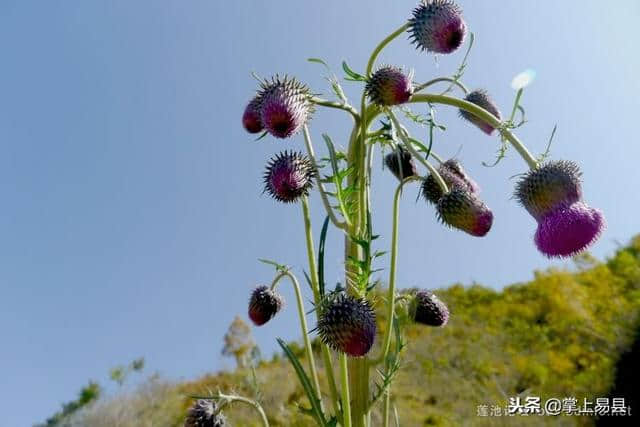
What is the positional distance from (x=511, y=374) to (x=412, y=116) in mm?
13348

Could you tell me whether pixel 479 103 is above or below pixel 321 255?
above

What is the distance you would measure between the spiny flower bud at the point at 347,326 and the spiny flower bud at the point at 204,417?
66 cm

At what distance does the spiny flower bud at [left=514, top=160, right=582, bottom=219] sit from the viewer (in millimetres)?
1507

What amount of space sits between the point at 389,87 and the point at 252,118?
515mm

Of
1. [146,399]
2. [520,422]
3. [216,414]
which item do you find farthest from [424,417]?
[216,414]

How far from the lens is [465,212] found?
1546 mm

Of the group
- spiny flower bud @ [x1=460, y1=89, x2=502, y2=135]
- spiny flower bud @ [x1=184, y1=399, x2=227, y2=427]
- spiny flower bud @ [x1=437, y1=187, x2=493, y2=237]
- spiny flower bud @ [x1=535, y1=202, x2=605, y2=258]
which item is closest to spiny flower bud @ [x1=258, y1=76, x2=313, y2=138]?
spiny flower bud @ [x1=437, y1=187, x2=493, y2=237]

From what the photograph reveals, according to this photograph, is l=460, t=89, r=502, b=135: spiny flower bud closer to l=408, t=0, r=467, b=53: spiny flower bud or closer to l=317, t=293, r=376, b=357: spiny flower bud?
l=408, t=0, r=467, b=53: spiny flower bud

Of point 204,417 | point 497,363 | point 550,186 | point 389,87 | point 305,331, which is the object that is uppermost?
point 497,363

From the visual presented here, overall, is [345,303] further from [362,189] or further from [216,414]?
[216,414]

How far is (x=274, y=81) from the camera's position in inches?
66.6

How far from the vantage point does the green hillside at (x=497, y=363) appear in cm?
1084

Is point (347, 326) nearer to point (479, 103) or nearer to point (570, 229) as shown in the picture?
point (570, 229)

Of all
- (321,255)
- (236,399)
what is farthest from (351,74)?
(236,399)
